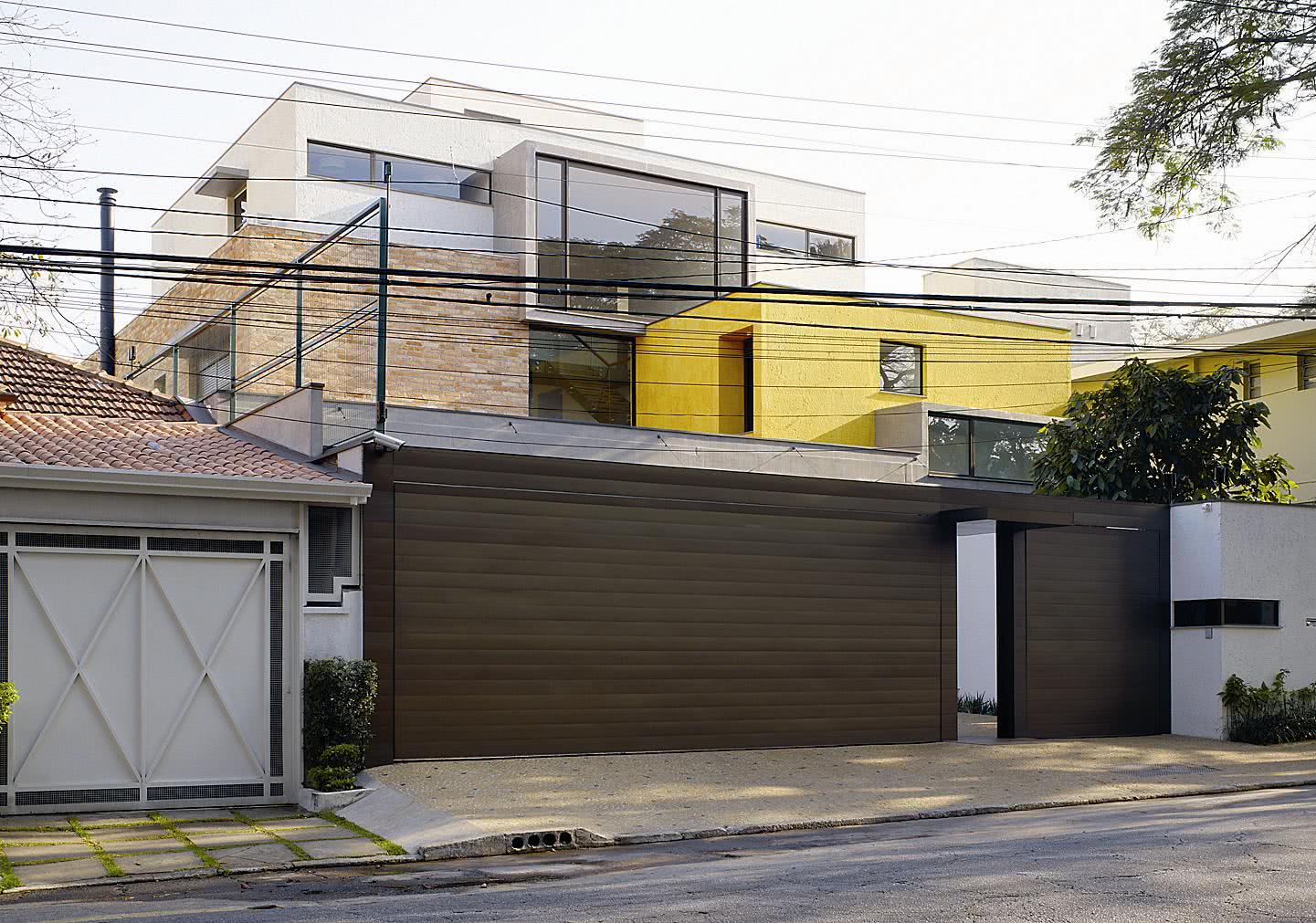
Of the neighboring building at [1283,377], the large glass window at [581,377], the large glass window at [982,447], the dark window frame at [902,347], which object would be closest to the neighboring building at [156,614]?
the large glass window at [581,377]

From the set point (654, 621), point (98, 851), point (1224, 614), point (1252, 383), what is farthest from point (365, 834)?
point (1252, 383)

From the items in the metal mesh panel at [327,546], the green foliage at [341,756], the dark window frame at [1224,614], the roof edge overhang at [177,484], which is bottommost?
the green foliage at [341,756]

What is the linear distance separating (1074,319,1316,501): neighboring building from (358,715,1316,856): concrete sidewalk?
1208 cm

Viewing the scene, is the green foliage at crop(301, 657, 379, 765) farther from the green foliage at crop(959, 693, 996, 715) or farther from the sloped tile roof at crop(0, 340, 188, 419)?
the green foliage at crop(959, 693, 996, 715)

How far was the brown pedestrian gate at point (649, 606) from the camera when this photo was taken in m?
15.7

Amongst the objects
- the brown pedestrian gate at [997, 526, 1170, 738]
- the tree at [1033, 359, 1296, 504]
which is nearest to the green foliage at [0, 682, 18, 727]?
the brown pedestrian gate at [997, 526, 1170, 738]

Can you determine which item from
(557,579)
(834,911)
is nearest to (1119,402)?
(557,579)

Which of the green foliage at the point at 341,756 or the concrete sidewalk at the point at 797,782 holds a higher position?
the green foliage at the point at 341,756

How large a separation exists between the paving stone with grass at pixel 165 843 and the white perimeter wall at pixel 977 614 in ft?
46.0

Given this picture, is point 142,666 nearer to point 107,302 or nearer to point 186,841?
point 186,841

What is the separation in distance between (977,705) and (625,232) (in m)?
11.2

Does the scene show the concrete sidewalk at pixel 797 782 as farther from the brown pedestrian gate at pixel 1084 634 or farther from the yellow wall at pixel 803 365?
the yellow wall at pixel 803 365

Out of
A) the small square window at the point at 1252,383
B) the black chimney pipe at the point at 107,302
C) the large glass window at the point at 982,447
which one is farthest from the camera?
the small square window at the point at 1252,383

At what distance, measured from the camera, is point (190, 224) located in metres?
32.0
